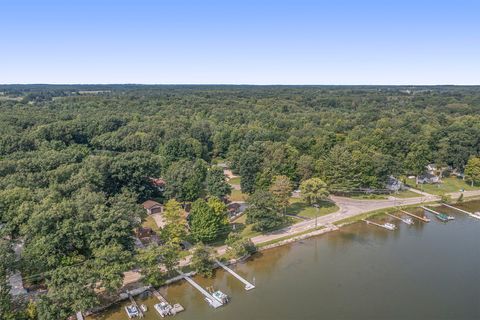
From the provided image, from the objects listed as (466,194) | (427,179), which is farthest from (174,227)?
(427,179)

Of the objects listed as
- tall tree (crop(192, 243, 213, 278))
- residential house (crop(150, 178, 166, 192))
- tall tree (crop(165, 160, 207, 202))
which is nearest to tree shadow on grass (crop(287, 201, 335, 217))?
tall tree (crop(165, 160, 207, 202))

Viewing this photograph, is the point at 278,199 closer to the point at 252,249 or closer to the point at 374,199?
the point at 252,249

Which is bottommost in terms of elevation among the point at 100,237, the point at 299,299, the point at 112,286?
the point at 299,299

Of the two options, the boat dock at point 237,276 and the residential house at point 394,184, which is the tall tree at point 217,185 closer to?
the boat dock at point 237,276

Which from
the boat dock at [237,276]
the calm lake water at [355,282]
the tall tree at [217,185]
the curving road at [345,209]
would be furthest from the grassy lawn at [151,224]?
the calm lake water at [355,282]

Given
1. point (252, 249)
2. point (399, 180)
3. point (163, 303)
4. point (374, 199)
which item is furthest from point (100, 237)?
point (399, 180)

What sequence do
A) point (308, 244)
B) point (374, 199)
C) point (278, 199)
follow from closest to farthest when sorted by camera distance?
point (308, 244)
point (278, 199)
point (374, 199)
